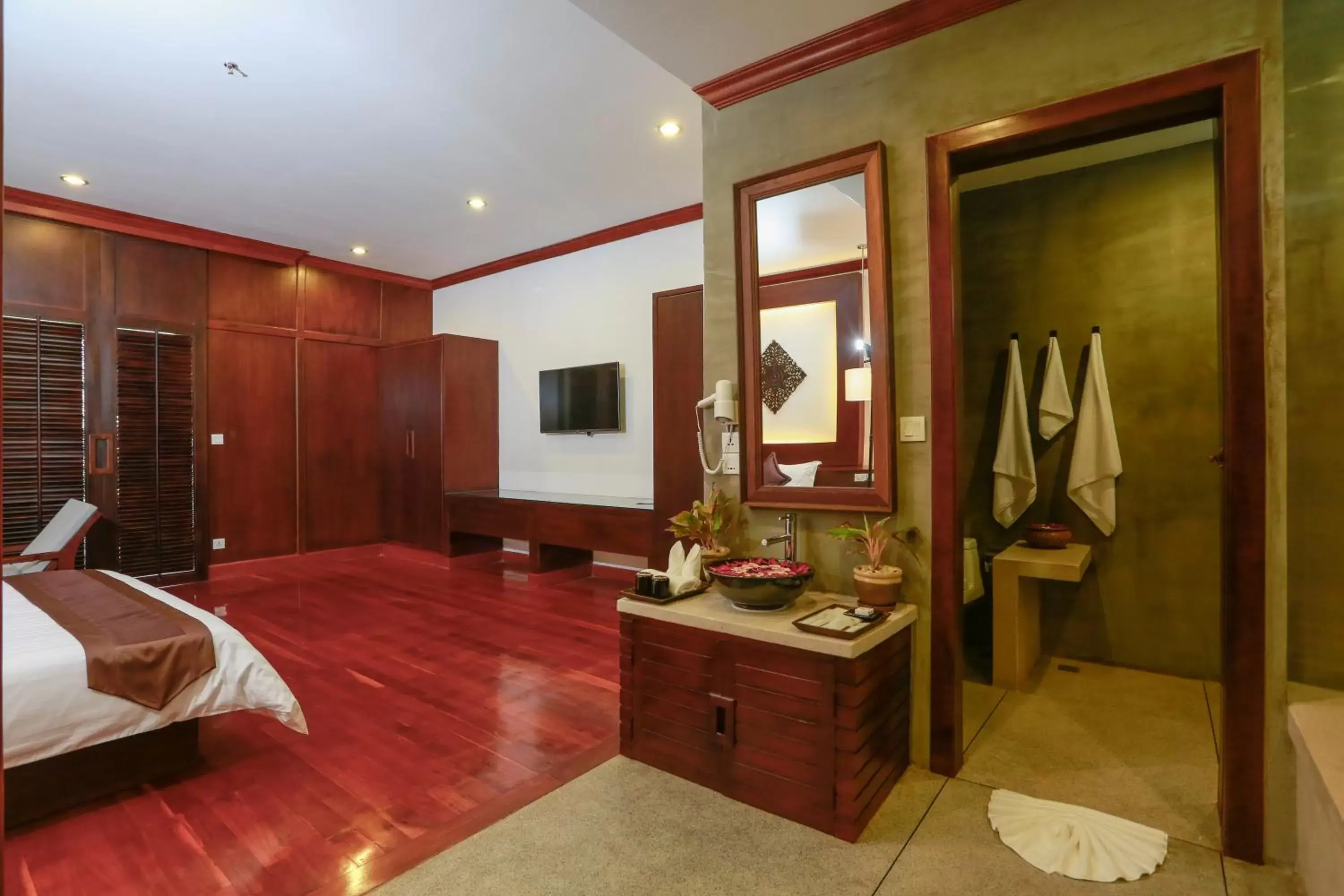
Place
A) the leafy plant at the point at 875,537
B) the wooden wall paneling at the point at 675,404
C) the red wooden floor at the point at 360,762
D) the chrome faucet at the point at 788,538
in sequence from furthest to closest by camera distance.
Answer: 1. the wooden wall paneling at the point at 675,404
2. the chrome faucet at the point at 788,538
3. the leafy plant at the point at 875,537
4. the red wooden floor at the point at 360,762

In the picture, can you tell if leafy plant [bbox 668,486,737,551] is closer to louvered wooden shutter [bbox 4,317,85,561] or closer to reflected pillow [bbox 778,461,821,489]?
reflected pillow [bbox 778,461,821,489]

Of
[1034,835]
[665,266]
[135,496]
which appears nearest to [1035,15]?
[1034,835]

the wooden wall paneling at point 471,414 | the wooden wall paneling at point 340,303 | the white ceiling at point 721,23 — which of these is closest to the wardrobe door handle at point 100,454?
the wooden wall paneling at point 340,303

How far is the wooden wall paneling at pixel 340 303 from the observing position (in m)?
6.62

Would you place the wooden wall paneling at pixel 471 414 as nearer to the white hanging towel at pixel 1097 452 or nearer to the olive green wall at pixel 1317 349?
the white hanging towel at pixel 1097 452

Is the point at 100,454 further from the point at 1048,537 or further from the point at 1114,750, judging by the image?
the point at 1114,750

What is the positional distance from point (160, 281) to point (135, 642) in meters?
4.25

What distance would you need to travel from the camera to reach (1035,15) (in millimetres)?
2367

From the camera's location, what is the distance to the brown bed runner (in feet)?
8.00

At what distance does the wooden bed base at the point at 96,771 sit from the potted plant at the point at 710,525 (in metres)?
1.97

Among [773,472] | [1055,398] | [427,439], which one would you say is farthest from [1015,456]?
[427,439]

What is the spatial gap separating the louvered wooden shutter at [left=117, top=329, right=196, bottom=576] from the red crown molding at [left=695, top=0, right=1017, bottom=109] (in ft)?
16.2

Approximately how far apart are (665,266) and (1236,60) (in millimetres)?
3860

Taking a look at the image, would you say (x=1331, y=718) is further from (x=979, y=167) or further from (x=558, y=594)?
(x=558, y=594)
